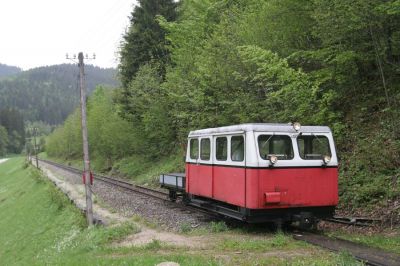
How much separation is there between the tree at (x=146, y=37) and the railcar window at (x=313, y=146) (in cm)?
2633

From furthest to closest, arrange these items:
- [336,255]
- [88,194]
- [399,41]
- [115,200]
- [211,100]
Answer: [115,200] < [211,100] < [88,194] < [399,41] < [336,255]

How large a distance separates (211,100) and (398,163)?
932cm

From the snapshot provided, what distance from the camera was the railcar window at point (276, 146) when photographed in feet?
36.9

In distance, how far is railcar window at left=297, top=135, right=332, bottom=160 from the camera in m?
11.6

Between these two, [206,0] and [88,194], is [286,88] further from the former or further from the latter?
[206,0]

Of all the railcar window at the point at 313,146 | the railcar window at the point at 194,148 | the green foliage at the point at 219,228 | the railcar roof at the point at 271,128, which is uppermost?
the railcar roof at the point at 271,128

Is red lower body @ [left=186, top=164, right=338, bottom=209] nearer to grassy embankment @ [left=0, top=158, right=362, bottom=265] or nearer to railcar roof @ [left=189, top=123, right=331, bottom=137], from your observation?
grassy embankment @ [left=0, top=158, right=362, bottom=265]

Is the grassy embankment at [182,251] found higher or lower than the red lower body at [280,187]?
lower

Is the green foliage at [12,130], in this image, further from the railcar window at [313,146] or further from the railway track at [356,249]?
the railway track at [356,249]

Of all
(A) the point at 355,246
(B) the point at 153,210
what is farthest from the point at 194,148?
(A) the point at 355,246

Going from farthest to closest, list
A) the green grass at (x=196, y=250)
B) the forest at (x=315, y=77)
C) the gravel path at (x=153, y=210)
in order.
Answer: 1. the gravel path at (x=153, y=210)
2. the forest at (x=315, y=77)
3. the green grass at (x=196, y=250)

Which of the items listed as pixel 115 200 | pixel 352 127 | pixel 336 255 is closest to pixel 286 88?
pixel 352 127

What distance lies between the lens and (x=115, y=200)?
72.4 feet

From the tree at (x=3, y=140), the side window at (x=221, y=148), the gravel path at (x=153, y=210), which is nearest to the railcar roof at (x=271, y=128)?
the side window at (x=221, y=148)
